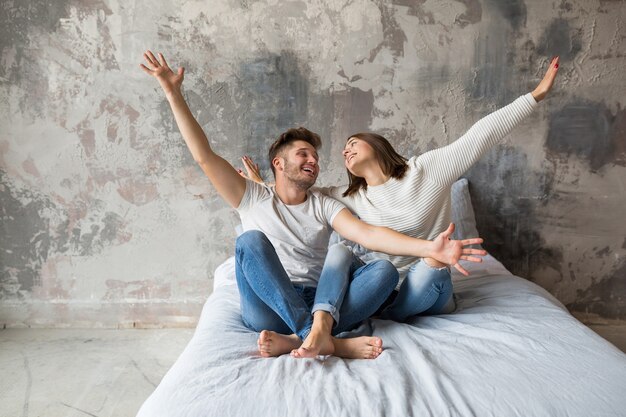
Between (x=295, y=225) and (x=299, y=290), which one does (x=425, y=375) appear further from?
(x=295, y=225)

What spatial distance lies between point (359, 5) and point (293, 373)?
7.05 ft

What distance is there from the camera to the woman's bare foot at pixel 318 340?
1.59m

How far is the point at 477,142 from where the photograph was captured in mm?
2117

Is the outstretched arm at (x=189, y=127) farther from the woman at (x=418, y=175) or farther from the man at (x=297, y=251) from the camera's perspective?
the woman at (x=418, y=175)

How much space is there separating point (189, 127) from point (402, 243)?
2.98 ft

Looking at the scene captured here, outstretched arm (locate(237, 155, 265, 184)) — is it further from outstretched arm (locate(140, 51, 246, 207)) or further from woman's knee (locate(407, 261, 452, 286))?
woman's knee (locate(407, 261, 452, 286))

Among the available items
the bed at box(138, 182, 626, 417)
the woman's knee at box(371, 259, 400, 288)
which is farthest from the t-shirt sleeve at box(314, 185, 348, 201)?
the bed at box(138, 182, 626, 417)

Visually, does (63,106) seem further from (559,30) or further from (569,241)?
(569,241)

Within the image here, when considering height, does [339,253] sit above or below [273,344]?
above

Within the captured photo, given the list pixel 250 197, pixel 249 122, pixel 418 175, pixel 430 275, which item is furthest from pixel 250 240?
pixel 249 122

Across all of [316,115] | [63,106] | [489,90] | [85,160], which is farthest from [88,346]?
[489,90]

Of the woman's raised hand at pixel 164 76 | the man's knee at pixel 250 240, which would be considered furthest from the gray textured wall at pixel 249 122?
the man's knee at pixel 250 240

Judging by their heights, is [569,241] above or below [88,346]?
above

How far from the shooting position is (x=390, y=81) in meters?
2.92
